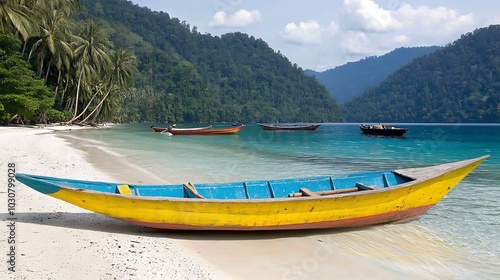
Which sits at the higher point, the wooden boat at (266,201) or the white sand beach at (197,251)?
the wooden boat at (266,201)

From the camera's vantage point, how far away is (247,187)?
7.61m

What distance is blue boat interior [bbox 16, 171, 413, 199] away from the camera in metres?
6.28

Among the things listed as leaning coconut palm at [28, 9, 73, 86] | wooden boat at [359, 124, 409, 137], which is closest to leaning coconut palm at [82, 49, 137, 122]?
leaning coconut palm at [28, 9, 73, 86]

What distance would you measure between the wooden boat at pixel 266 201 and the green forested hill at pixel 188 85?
337 feet

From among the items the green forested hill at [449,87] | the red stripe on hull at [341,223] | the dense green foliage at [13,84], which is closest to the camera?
the red stripe on hull at [341,223]

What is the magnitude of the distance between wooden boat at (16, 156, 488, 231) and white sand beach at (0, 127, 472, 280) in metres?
0.30

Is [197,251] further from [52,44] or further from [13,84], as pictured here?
[52,44]

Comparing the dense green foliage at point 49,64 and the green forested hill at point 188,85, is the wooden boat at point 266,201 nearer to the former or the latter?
the dense green foliage at point 49,64

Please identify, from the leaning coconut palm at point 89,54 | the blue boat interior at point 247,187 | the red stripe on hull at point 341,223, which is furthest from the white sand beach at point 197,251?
the leaning coconut palm at point 89,54

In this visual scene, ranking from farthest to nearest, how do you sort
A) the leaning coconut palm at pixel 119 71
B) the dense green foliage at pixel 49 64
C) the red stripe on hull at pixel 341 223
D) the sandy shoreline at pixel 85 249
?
the leaning coconut palm at pixel 119 71, the dense green foliage at pixel 49 64, the red stripe on hull at pixel 341 223, the sandy shoreline at pixel 85 249

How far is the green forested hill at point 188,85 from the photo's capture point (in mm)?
133000

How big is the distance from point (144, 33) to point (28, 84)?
522 feet

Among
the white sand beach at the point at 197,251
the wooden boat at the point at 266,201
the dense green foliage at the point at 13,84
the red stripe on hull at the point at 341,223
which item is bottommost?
the white sand beach at the point at 197,251

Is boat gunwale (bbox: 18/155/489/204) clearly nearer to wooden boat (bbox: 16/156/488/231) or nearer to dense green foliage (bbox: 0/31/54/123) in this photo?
wooden boat (bbox: 16/156/488/231)
